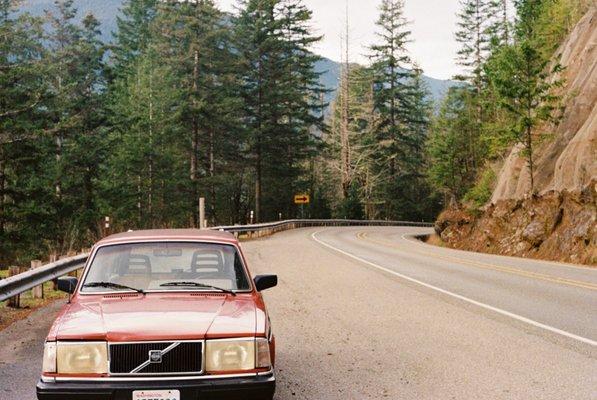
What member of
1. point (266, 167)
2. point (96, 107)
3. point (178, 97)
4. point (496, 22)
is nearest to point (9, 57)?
point (96, 107)

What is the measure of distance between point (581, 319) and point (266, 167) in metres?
53.2

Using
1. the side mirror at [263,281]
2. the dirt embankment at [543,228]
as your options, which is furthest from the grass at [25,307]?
the dirt embankment at [543,228]

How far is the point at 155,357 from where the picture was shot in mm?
4402

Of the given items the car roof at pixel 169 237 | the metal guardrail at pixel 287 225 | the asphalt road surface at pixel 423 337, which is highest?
the car roof at pixel 169 237

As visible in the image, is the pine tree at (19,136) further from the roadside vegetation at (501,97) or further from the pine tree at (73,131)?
the roadside vegetation at (501,97)

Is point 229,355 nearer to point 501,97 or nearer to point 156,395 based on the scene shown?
point 156,395

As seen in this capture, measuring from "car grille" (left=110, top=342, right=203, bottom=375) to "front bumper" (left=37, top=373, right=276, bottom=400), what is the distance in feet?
0.33

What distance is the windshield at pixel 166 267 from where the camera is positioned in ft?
18.8

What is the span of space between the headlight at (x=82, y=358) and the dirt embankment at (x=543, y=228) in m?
18.3

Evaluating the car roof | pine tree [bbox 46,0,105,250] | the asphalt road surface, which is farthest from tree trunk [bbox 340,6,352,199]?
the car roof

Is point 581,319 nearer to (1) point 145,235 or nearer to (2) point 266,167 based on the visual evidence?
(1) point 145,235

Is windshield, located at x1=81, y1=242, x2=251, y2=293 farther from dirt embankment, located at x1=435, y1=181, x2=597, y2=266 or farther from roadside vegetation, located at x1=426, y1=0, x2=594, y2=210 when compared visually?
roadside vegetation, located at x1=426, y1=0, x2=594, y2=210

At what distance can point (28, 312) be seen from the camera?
10742mm

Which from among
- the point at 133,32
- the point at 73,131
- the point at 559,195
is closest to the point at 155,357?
the point at 559,195
